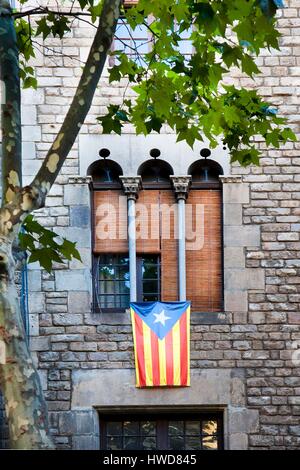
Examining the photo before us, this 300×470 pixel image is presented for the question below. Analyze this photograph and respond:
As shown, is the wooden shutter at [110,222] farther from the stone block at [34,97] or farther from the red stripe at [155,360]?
the stone block at [34,97]

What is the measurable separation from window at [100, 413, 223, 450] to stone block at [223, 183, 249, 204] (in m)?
2.90

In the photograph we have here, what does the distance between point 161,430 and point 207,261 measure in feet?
7.73

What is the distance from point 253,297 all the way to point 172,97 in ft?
13.6

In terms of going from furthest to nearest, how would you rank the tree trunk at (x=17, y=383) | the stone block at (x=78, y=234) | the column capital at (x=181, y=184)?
the column capital at (x=181, y=184), the stone block at (x=78, y=234), the tree trunk at (x=17, y=383)

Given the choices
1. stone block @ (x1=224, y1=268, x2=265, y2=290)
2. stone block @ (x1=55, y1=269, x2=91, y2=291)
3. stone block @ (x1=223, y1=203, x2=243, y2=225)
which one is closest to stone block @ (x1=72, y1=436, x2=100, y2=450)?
stone block @ (x1=55, y1=269, x2=91, y2=291)

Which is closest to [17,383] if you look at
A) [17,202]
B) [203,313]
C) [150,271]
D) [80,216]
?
[17,202]

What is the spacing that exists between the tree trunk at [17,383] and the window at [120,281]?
6.25 m

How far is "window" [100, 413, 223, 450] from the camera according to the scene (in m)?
13.7

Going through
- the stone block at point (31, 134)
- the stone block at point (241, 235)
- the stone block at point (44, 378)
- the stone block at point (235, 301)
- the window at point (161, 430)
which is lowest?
the window at point (161, 430)

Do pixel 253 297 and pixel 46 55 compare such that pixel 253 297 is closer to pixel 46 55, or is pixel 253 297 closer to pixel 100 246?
pixel 100 246

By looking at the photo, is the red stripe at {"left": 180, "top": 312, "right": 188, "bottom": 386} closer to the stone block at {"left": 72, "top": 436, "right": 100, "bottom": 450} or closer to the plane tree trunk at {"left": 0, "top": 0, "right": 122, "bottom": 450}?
the stone block at {"left": 72, "top": 436, "right": 100, "bottom": 450}

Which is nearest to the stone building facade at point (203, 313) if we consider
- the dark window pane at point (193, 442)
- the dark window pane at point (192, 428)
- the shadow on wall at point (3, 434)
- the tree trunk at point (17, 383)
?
the dark window pane at point (192, 428)

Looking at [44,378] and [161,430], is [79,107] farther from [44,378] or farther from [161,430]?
[161,430]

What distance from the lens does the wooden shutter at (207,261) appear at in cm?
1387
